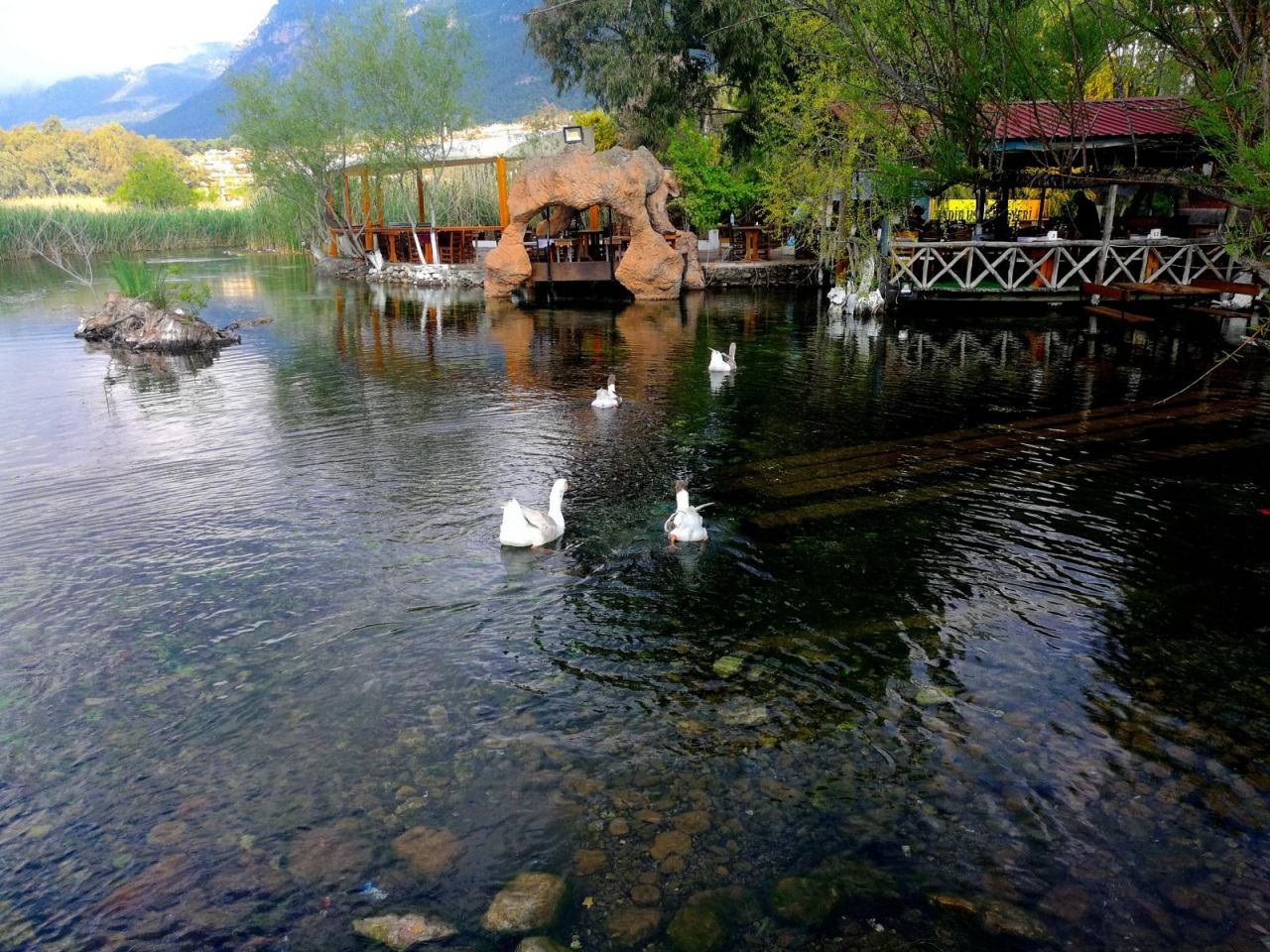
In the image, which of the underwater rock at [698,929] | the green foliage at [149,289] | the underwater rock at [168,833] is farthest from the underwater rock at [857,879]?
the green foliage at [149,289]

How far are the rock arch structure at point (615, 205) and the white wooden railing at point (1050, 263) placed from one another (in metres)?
8.17

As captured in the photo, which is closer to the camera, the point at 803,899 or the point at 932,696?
the point at 803,899

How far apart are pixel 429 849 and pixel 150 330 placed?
811 inches

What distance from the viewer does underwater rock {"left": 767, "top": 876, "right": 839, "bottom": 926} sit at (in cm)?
437

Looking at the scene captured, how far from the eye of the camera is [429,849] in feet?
15.9

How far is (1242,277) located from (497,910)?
27677 millimetres

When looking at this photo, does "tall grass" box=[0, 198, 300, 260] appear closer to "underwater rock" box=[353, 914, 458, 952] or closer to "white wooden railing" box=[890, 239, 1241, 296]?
"white wooden railing" box=[890, 239, 1241, 296]

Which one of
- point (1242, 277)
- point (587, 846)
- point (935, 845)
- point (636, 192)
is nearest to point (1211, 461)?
point (935, 845)

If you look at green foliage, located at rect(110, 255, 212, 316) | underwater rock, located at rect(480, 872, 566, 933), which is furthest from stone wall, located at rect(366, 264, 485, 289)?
underwater rock, located at rect(480, 872, 566, 933)

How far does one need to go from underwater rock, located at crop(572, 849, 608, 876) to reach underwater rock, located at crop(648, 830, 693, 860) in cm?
27

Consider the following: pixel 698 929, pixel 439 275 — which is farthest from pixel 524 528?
pixel 439 275

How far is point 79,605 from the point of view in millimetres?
7723

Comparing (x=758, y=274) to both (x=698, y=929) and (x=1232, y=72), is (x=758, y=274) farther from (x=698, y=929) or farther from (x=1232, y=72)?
(x=698, y=929)

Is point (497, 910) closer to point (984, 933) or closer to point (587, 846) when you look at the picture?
point (587, 846)
